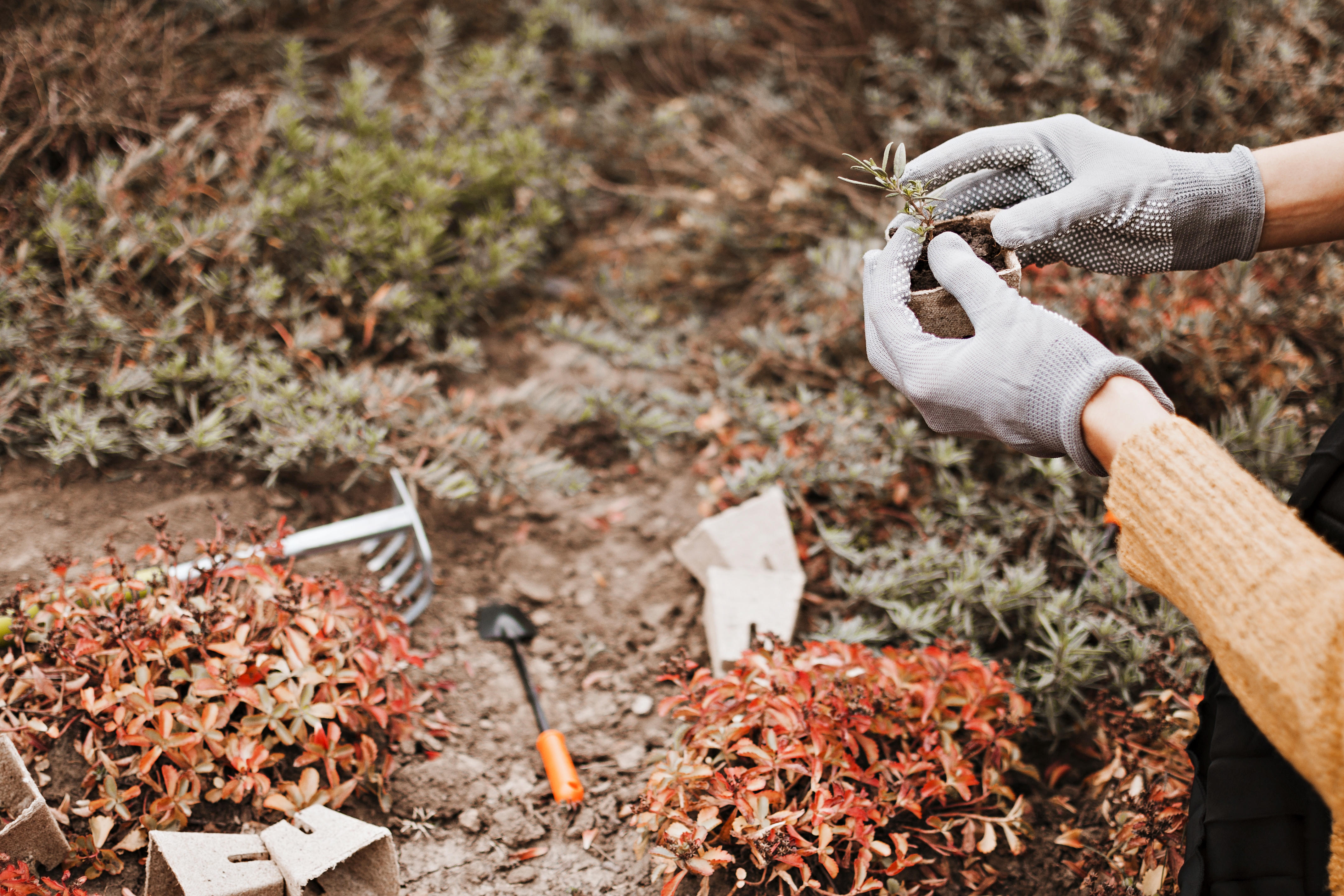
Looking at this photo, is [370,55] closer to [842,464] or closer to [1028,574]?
[842,464]

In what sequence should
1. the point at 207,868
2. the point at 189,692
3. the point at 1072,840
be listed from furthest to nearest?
the point at 1072,840
the point at 189,692
the point at 207,868

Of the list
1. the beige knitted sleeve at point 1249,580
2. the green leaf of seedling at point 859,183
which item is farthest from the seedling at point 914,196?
the beige knitted sleeve at point 1249,580

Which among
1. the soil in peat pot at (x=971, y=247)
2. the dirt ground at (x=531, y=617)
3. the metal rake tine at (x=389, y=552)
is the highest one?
the soil in peat pot at (x=971, y=247)

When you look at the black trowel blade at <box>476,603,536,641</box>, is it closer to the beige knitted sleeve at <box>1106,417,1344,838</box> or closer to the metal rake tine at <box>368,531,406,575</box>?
the metal rake tine at <box>368,531,406,575</box>

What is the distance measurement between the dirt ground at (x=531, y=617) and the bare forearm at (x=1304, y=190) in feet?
4.95

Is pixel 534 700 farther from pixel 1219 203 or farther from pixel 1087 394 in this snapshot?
pixel 1219 203

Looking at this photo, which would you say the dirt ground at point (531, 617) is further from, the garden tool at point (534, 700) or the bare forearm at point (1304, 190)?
the bare forearm at point (1304, 190)

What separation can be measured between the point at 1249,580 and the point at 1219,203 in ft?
2.72

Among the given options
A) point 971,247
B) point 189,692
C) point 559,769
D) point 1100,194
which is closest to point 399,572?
point 189,692

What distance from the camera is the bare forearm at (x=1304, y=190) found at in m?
1.34

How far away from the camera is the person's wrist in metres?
1.13

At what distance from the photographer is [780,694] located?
1.84 m

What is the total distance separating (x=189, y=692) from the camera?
1.72 m

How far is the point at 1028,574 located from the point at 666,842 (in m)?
1.29
